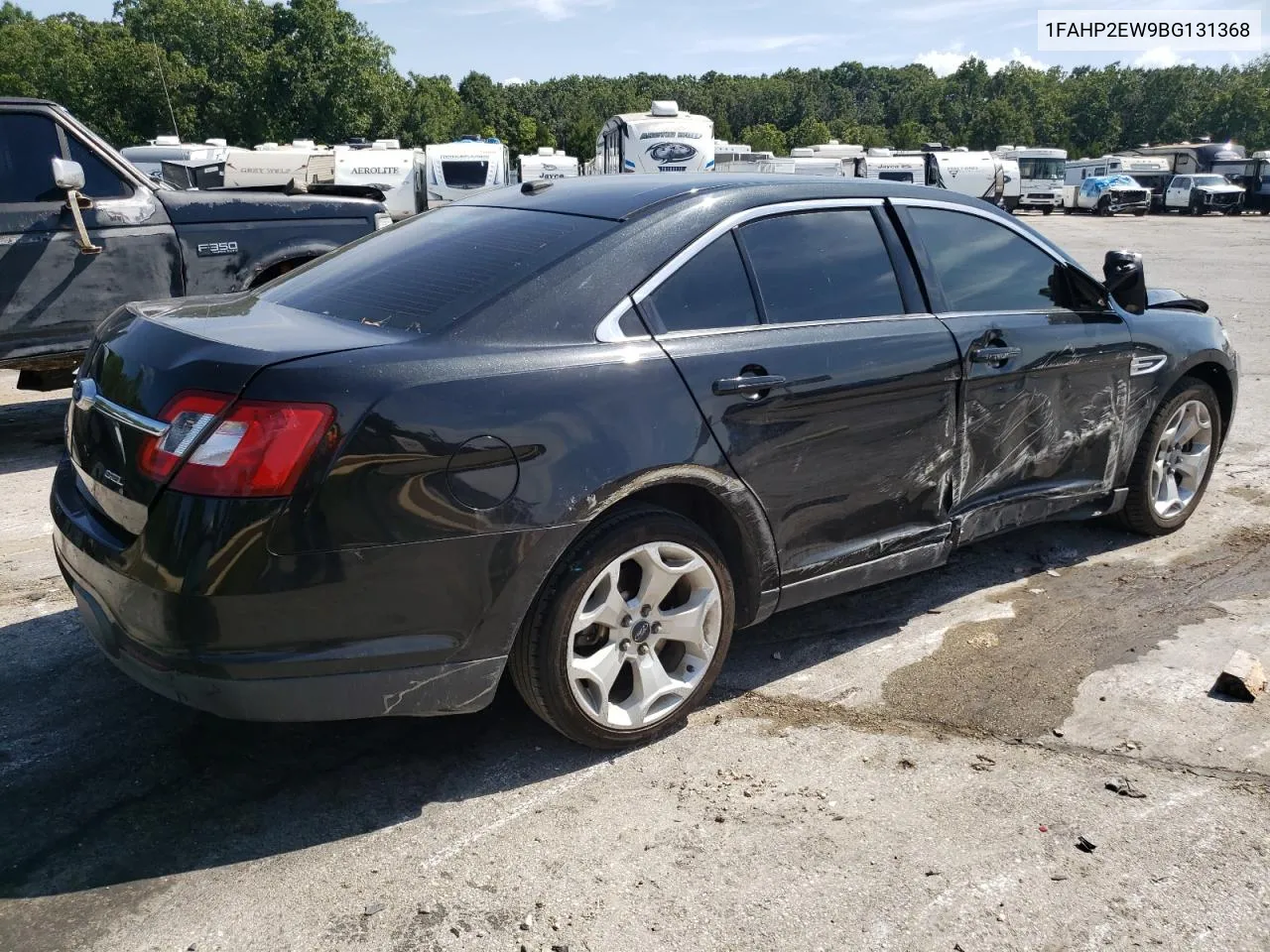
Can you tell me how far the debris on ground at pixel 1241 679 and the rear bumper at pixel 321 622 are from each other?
2.30 metres

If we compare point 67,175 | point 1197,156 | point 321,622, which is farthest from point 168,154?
point 1197,156

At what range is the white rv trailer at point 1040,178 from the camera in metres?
47.4

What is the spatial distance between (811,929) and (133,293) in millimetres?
5609

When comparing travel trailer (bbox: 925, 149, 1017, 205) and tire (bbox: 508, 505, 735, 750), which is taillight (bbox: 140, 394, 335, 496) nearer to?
tire (bbox: 508, 505, 735, 750)

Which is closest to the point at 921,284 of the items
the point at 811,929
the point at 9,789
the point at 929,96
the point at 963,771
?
the point at 963,771

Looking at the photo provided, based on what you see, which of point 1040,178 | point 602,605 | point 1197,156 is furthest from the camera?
point 1197,156

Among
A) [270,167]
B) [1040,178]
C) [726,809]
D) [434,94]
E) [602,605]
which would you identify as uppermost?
[434,94]

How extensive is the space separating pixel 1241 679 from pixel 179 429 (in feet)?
10.8

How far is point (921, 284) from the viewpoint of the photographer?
3898 mm

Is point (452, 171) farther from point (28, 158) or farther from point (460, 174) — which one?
point (28, 158)

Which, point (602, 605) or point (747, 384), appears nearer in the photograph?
point (602, 605)

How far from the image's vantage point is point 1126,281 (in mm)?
4535

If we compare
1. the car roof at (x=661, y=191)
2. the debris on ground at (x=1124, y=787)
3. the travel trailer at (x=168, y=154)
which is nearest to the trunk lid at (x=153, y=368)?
the car roof at (x=661, y=191)

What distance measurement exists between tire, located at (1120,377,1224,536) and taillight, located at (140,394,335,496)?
3.74 meters
